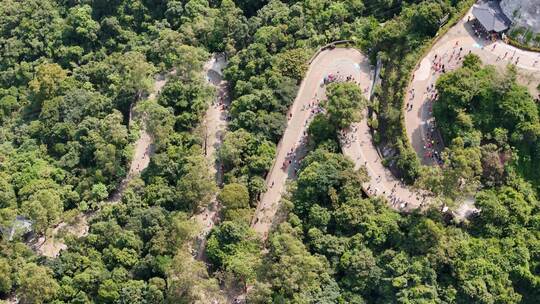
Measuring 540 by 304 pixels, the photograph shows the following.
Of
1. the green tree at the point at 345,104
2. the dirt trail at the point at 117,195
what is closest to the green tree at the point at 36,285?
the dirt trail at the point at 117,195

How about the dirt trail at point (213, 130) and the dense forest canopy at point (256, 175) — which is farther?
the dirt trail at point (213, 130)

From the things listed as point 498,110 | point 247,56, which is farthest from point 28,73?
point 498,110

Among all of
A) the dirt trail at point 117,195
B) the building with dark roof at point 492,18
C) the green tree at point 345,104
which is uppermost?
the building with dark roof at point 492,18

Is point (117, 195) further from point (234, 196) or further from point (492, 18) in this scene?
point (492, 18)

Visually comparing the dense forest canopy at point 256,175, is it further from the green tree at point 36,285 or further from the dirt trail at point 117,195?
the dirt trail at point 117,195

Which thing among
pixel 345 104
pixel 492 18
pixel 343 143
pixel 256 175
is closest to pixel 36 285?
pixel 256 175

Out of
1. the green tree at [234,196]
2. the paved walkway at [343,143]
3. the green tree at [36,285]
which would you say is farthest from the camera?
the paved walkway at [343,143]

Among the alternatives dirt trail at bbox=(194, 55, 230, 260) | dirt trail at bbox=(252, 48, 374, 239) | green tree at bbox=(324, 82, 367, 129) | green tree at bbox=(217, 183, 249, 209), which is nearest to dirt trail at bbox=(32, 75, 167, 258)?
dirt trail at bbox=(194, 55, 230, 260)
